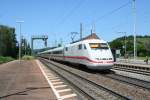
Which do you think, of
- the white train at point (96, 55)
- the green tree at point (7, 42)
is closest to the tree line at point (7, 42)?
the green tree at point (7, 42)

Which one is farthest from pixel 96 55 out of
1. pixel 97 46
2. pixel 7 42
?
pixel 7 42

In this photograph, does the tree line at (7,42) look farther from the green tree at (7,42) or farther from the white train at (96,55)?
the white train at (96,55)

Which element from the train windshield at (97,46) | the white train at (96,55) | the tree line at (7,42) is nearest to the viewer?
the white train at (96,55)

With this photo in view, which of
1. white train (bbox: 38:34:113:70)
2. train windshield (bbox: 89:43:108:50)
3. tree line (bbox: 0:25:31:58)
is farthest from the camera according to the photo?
tree line (bbox: 0:25:31:58)

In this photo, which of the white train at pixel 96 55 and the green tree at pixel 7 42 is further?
the green tree at pixel 7 42

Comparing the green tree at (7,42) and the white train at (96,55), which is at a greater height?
the green tree at (7,42)

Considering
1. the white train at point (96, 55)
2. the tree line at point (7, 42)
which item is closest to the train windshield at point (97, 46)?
the white train at point (96, 55)

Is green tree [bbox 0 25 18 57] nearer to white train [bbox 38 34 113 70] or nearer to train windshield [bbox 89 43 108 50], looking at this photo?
white train [bbox 38 34 113 70]

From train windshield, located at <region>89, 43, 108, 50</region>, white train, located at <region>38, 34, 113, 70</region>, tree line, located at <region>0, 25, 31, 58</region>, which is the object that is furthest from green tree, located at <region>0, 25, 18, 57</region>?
A: train windshield, located at <region>89, 43, 108, 50</region>

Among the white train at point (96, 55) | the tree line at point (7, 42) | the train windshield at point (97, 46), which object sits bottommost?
the white train at point (96, 55)

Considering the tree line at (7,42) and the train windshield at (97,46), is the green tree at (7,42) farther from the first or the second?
the train windshield at (97,46)

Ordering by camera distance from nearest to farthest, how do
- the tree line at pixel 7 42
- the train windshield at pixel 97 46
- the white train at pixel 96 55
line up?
the white train at pixel 96 55, the train windshield at pixel 97 46, the tree line at pixel 7 42

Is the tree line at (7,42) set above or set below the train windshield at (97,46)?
above

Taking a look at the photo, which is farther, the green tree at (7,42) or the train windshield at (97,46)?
the green tree at (7,42)
